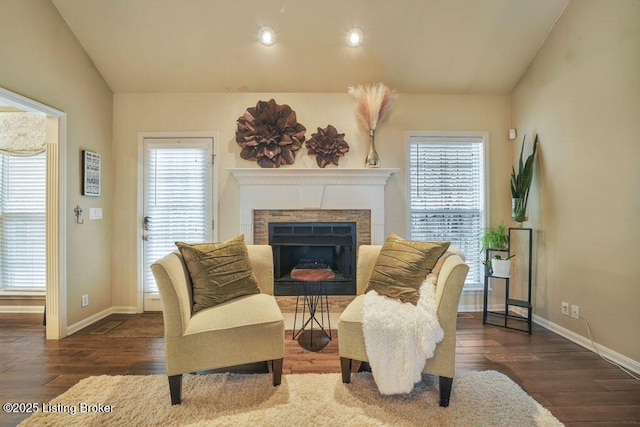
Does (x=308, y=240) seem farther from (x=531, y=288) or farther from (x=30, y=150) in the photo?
(x=30, y=150)

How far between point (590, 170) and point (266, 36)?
10.4 feet

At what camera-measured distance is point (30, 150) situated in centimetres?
317

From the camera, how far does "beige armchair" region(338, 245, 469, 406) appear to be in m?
1.70

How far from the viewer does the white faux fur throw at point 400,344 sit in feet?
5.41

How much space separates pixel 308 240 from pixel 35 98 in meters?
2.71

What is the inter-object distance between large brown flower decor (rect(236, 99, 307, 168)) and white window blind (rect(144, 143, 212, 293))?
546 millimetres

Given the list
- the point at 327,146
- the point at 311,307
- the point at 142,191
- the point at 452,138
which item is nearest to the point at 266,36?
the point at 327,146

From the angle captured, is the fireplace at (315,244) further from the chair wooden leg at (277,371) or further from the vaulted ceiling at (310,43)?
the vaulted ceiling at (310,43)

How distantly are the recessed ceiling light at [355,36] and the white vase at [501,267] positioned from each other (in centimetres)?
259

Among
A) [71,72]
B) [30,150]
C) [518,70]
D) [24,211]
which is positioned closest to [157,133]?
[71,72]

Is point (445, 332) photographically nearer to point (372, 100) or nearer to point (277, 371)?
point (277, 371)

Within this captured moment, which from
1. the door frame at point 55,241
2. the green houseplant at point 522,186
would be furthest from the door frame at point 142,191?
the green houseplant at point 522,186

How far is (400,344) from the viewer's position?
1.67 metres

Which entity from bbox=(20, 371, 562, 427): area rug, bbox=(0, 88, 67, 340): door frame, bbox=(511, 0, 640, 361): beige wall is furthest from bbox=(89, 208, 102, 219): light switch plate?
bbox=(511, 0, 640, 361): beige wall
